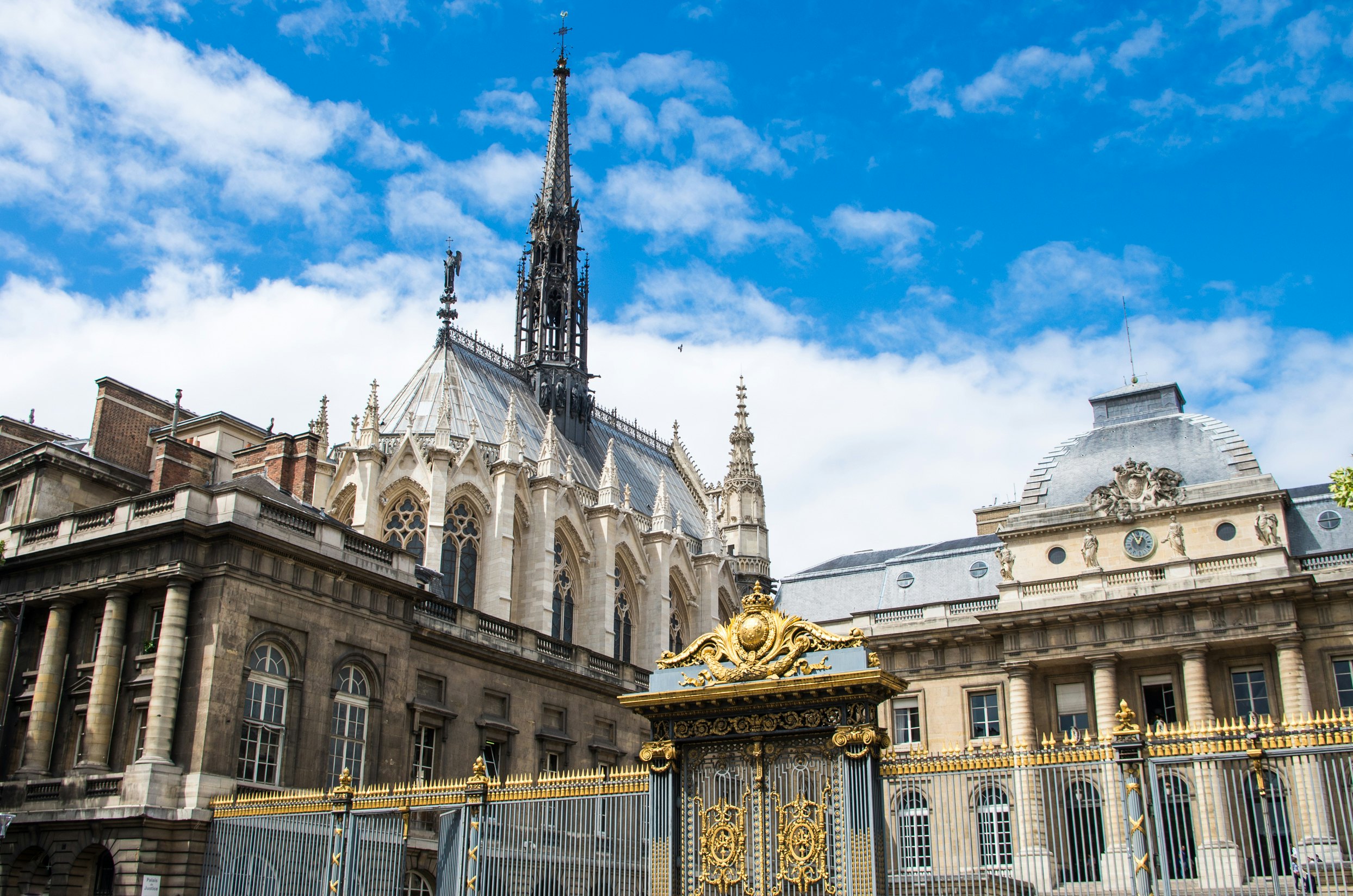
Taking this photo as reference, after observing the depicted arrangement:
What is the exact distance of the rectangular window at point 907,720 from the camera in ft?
111

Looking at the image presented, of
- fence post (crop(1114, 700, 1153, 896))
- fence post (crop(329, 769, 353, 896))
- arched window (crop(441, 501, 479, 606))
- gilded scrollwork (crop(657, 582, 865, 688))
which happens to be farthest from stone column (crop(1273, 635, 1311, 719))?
arched window (crop(441, 501, 479, 606))

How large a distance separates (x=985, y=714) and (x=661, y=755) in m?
21.9

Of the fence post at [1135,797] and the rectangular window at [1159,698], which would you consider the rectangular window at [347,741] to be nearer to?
the fence post at [1135,797]

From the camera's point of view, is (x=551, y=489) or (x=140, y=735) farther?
(x=551, y=489)

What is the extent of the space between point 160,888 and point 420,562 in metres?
18.0

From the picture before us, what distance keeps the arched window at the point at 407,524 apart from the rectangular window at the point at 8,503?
12.3 meters

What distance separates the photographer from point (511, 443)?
4303 cm

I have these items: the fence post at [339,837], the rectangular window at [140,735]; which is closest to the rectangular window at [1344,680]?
the fence post at [339,837]

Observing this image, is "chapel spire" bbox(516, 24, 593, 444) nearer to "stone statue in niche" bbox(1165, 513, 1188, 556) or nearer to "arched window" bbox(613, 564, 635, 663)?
"arched window" bbox(613, 564, 635, 663)

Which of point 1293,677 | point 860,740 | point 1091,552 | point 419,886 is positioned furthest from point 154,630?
point 1293,677

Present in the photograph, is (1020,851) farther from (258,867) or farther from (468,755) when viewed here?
(468,755)

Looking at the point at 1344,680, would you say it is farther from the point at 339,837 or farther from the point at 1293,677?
the point at 339,837

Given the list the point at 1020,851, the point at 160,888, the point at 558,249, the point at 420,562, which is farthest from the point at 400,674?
the point at 558,249

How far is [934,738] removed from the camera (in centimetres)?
3344
